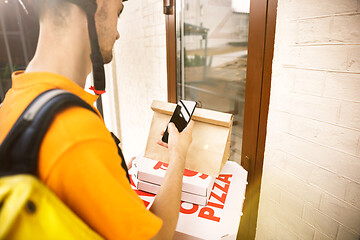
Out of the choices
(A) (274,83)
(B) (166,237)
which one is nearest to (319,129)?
(A) (274,83)

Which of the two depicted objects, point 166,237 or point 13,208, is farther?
point 166,237

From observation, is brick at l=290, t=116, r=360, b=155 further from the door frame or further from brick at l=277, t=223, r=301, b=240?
brick at l=277, t=223, r=301, b=240

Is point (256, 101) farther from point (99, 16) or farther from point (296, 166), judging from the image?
point (99, 16)

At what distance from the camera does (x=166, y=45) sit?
1.77 meters

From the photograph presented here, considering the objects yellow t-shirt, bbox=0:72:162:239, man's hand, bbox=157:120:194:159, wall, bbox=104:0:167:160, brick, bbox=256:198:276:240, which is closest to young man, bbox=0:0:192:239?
yellow t-shirt, bbox=0:72:162:239

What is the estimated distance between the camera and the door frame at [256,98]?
40.6 inches

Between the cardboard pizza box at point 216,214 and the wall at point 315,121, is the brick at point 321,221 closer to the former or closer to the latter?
the wall at point 315,121

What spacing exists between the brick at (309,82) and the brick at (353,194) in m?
0.38

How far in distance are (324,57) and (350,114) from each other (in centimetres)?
24

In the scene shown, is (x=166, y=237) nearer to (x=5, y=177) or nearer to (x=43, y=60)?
(x=5, y=177)

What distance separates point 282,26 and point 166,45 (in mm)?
1016

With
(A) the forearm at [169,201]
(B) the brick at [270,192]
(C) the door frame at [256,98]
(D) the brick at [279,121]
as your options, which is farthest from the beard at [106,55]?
(B) the brick at [270,192]

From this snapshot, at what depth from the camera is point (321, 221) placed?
956 millimetres

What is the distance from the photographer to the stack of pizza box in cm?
89
